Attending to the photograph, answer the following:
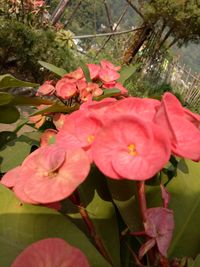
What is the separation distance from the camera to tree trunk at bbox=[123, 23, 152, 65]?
10.2 meters

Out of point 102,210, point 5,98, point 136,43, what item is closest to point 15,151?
point 5,98

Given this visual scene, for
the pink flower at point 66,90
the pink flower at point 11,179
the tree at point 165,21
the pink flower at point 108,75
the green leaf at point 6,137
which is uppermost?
the pink flower at point 11,179

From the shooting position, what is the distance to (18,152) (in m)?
0.74

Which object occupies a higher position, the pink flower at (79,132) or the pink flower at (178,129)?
the pink flower at (178,129)

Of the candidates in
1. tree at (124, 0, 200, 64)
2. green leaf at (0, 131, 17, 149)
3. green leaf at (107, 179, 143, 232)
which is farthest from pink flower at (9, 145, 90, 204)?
tree at (124, 0, 200, 64)

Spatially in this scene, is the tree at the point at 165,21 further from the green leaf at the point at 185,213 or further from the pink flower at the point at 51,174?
the pink flower at the point at 51,174

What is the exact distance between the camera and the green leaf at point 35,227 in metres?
0.46

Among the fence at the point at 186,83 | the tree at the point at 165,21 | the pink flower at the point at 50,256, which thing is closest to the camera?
the pink flower at the point at 50,256

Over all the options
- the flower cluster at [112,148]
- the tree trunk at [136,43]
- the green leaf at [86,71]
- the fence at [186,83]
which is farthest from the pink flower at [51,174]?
the fence at [186,83]

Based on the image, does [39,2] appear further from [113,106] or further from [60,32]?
[113,106]

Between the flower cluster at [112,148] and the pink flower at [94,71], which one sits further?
the pink flower at [94,71]

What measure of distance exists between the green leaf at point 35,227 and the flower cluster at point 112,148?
0.14 ft

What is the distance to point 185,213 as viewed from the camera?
1.89 ft

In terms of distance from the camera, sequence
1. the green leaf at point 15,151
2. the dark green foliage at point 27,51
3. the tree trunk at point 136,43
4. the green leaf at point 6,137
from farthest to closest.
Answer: the tree trunk at point 136,43
the dark green foliage at point 27,51
the green leaf at point 6,137
the green leaf at point 15,151
